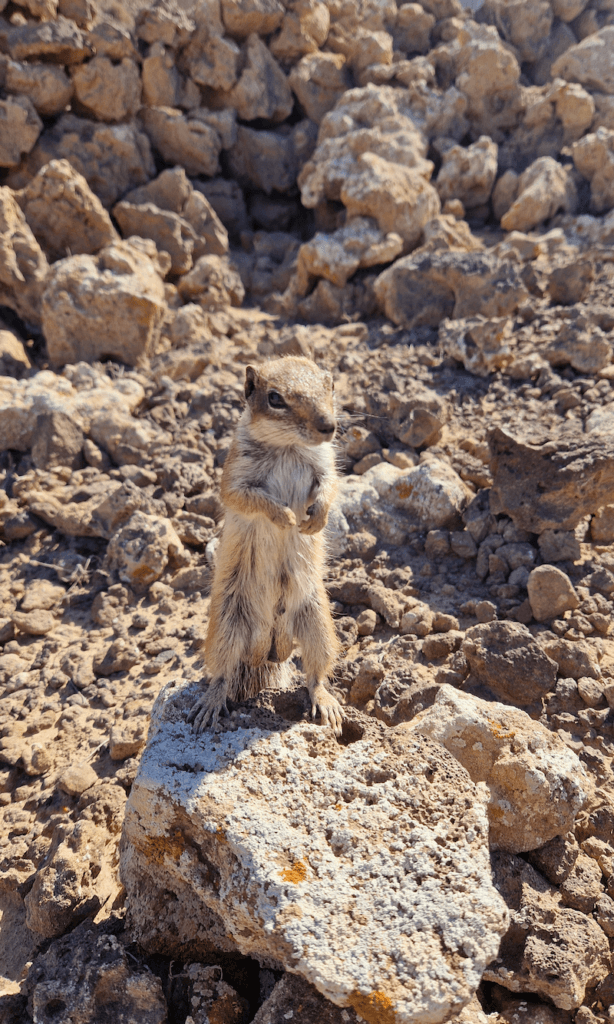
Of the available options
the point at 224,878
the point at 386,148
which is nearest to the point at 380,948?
the point at 224,878

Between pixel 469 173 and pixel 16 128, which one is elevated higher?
pixel 469 173

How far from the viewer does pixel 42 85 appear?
9.84m

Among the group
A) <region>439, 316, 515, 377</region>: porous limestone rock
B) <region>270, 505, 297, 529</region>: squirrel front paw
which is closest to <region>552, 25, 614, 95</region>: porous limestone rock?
<region>439, 316, 515, 377</region>: porous limestone rock

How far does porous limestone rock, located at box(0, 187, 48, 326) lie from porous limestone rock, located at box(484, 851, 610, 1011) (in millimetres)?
9172

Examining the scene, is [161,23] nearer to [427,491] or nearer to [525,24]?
[525,24]

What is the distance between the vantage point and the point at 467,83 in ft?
40.0

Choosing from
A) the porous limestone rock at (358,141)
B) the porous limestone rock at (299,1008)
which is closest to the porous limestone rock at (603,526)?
the porous limestone rock at (299,1008)

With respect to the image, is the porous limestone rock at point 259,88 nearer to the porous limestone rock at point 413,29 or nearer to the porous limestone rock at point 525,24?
the porous limestone rock at point 413,29

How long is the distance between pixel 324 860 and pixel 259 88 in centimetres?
1353

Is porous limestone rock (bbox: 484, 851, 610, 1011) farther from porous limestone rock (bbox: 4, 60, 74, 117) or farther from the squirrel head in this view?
porous limestone rock (bbox: 4, 60, 74, 117)

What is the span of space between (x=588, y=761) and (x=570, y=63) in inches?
536

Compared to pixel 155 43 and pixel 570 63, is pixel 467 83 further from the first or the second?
pixel 155 43

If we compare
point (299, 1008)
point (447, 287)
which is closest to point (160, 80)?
point (447, 287)

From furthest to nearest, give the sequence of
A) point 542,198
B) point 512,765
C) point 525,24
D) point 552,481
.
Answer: point 525,24 → point 542,198 → point 552,481 → point 512,765
